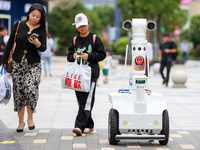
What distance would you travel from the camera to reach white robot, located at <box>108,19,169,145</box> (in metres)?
5.94

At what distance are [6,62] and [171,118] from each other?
10.8 feet

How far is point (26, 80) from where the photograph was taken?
21.8 ft

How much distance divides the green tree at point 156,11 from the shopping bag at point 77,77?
26.7m

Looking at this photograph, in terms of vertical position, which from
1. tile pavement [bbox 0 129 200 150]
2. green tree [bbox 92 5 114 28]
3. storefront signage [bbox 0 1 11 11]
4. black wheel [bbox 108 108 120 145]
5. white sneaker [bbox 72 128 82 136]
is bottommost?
tile pavement [bbox 0 129 200 150]

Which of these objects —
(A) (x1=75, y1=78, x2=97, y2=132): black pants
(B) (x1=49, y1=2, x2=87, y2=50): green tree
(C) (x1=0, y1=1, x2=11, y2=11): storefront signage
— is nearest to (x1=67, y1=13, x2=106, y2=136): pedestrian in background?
(A) (x1=75, y1=78, x2=97, y2=132): black pants

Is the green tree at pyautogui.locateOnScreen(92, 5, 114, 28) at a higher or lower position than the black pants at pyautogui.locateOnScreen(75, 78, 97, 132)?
higher

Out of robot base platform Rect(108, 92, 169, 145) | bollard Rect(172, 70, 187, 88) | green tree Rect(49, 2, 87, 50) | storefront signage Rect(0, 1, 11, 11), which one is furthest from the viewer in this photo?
green tree Rect(49, 2, 87, 50)

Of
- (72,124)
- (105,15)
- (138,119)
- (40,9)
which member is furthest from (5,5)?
(105,15)

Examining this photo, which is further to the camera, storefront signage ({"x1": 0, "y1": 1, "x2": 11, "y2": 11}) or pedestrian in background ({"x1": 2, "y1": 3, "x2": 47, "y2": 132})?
storefront signage ({"x1": 0, "y1": 1, "x2": 11, "y2": 11})

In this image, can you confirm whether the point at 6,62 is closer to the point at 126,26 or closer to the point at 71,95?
the point at 126,26

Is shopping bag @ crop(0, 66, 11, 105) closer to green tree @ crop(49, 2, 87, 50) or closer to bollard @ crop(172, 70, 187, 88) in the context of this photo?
bollard @ crop(172, 70, 187, 88)

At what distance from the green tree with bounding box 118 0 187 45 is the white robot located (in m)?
26.9

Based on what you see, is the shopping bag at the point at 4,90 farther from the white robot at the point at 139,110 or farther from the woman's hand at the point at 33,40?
the white robot at the point at 139,110

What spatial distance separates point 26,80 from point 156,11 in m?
27.2
